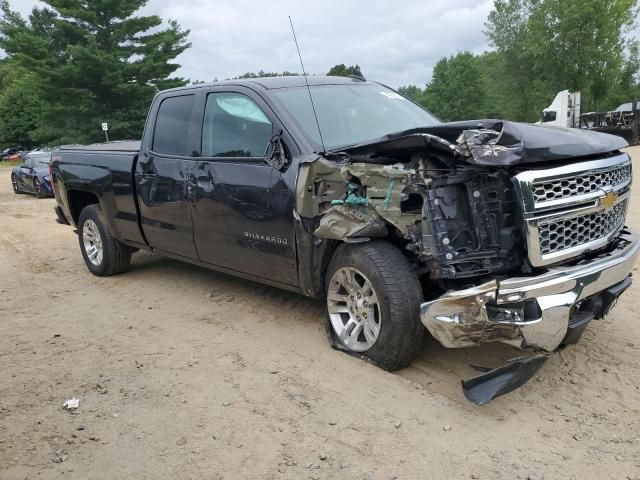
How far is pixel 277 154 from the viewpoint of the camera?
14.2 feet

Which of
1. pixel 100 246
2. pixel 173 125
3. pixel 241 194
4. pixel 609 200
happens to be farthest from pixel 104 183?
pixel 609 200

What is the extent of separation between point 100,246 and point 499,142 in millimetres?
5054

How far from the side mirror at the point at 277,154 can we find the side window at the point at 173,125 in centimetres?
117

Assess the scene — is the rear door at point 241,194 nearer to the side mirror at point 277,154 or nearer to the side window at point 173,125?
the side mirror at point 277,154

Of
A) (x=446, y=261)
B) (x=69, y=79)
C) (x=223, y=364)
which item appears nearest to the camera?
(x=446, y=261)

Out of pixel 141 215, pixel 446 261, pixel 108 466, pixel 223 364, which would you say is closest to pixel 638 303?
pixel 446 261

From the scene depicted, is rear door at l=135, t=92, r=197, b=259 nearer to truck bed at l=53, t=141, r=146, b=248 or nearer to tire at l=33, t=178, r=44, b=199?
truck bed at l=53, t=141, r=146, b=248

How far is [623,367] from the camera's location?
3.79 metres

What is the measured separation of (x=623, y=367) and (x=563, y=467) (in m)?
1.24

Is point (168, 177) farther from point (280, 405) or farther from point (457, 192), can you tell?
point (457, 192)

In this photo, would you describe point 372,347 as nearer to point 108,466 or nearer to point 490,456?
point 490,456

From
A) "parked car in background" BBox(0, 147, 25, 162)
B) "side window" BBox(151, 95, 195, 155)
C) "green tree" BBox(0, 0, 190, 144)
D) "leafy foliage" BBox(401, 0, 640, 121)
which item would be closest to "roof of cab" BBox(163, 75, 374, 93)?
"side window" BBox(151, 95, 195, 155)

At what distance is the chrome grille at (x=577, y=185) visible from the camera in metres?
3.21

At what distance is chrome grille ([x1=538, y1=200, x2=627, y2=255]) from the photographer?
10.7 ft
